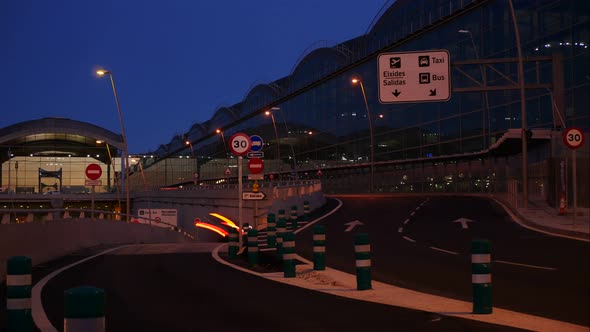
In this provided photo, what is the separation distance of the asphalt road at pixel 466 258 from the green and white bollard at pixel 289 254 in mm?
1539

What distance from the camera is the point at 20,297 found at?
7.92 m

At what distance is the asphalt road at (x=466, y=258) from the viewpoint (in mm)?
11250

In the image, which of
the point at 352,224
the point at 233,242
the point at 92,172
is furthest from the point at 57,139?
the point at 233,242

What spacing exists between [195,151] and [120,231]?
3987 inches

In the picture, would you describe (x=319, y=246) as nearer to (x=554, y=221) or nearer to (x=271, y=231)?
(x=271, y=231)

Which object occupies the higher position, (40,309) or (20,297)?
(20,297)

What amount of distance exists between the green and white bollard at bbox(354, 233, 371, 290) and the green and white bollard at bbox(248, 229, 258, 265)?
18.2 ft

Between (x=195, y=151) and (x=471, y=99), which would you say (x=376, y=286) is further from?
(x=195, y=151)

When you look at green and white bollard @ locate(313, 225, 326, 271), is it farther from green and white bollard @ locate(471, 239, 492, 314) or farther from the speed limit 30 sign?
the speed limit 30 sign

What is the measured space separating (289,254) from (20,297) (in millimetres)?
7278

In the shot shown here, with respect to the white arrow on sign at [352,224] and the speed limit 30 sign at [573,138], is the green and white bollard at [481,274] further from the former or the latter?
the white arrow on sign at [352,224]

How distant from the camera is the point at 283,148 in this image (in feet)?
339

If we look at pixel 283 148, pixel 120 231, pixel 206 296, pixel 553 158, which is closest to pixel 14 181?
pixel 283 148

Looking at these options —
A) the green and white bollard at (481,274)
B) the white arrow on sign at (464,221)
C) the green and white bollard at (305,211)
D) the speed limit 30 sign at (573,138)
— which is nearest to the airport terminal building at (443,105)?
the speed limit 30 sign at (573,138)
